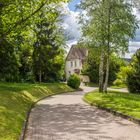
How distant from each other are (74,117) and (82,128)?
13.3ft

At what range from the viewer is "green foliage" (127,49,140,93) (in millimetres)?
47969

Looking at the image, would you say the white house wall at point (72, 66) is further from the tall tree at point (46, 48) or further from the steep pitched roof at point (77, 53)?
the tall tree at point (46, 48)

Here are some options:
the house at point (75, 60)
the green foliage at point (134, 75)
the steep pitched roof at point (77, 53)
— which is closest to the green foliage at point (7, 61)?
the green foliage at point (134, 75)

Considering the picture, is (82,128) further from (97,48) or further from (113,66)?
(113,66)

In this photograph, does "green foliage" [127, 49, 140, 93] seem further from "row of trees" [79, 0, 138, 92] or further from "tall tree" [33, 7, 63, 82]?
"tall tree" [33, 7, 63, 82]

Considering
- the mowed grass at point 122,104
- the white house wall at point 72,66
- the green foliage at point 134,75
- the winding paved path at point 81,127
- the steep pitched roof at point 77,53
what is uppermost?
the steep pitched roof at point 77,53

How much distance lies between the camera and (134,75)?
48281 mm

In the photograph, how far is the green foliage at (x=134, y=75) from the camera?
157 feet

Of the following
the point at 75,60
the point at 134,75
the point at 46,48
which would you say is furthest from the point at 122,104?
the point at 75,60

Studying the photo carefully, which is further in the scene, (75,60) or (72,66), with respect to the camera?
(72,66)

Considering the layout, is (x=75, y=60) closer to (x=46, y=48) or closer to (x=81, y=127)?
(x=46, y=48)

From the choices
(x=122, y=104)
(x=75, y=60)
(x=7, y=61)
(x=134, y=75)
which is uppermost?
(x=75, y=60)

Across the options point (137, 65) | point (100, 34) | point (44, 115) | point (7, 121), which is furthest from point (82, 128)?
point (137, 65)

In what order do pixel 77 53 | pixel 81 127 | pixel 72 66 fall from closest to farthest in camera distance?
pixel 81 127 → pixel 77 53 → pixel 72 66
